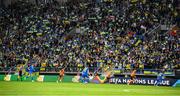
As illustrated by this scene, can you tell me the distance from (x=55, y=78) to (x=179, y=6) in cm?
1672

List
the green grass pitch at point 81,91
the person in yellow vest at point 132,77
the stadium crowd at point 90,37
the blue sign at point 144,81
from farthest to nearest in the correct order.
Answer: the stadium crowd at point 90,37
the person in yellow vest at point 132,77
the blue sign at point 144,81
the green grass pitch at point 81,91

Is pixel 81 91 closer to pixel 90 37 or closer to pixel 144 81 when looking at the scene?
pixel 144 81

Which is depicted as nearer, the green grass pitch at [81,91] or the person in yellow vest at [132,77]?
the green grass pitch at [81,91]

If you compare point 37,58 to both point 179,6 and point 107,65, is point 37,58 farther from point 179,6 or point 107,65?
point 179,6

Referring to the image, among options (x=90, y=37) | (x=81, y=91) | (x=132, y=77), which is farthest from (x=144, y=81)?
(x=90, y=37)

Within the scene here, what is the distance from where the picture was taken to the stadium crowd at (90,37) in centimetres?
4530

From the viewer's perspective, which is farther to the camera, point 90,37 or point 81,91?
point 90,37

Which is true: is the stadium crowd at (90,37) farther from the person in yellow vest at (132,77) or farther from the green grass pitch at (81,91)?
the green grass pitch at (81,91)

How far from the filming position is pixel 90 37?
51.8 m

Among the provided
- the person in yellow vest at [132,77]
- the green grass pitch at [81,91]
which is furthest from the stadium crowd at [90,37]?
the green grass pitch at [81,91]

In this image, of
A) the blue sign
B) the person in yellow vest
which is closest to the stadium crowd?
the blue sign

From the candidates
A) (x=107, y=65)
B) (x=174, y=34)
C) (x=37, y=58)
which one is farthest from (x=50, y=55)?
(x=174, y=34)

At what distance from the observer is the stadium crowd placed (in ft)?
149

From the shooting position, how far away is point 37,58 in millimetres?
51250
